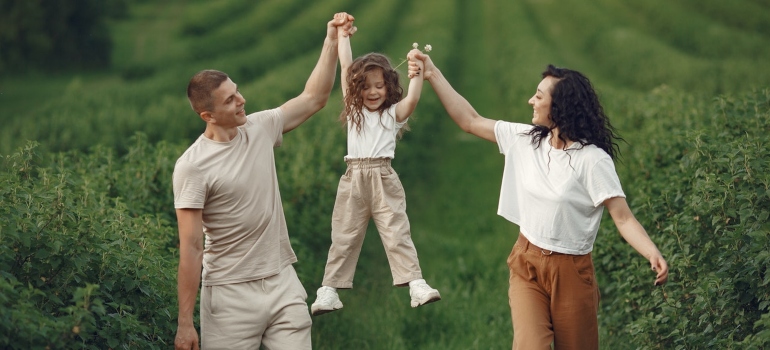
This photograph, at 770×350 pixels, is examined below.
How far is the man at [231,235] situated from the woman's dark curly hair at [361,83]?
25.4 inches

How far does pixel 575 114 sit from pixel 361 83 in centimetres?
113

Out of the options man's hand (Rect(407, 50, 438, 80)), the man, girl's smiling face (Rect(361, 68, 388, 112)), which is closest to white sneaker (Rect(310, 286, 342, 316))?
the man

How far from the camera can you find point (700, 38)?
3750 cm

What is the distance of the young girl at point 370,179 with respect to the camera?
567cm

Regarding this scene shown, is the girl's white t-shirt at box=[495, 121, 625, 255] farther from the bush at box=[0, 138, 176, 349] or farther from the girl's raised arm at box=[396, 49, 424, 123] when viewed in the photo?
the bush at box=[0, 138, 176, 349]

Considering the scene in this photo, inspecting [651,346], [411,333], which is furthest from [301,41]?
[651,346]

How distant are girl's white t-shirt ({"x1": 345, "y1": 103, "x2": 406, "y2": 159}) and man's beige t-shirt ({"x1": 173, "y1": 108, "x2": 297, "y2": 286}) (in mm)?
669

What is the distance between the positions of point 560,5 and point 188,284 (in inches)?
1601

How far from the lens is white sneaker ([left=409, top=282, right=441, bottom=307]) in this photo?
5.54 meters

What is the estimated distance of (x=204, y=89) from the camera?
4988 mm

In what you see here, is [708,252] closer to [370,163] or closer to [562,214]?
[562,214]

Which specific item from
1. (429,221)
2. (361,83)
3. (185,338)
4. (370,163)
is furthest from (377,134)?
(429,221)

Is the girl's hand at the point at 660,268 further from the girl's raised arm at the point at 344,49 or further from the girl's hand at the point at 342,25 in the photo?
the girl's hand at the point at 342,25

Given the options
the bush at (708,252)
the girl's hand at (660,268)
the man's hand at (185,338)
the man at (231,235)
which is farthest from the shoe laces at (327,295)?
the bush at (708,252)
